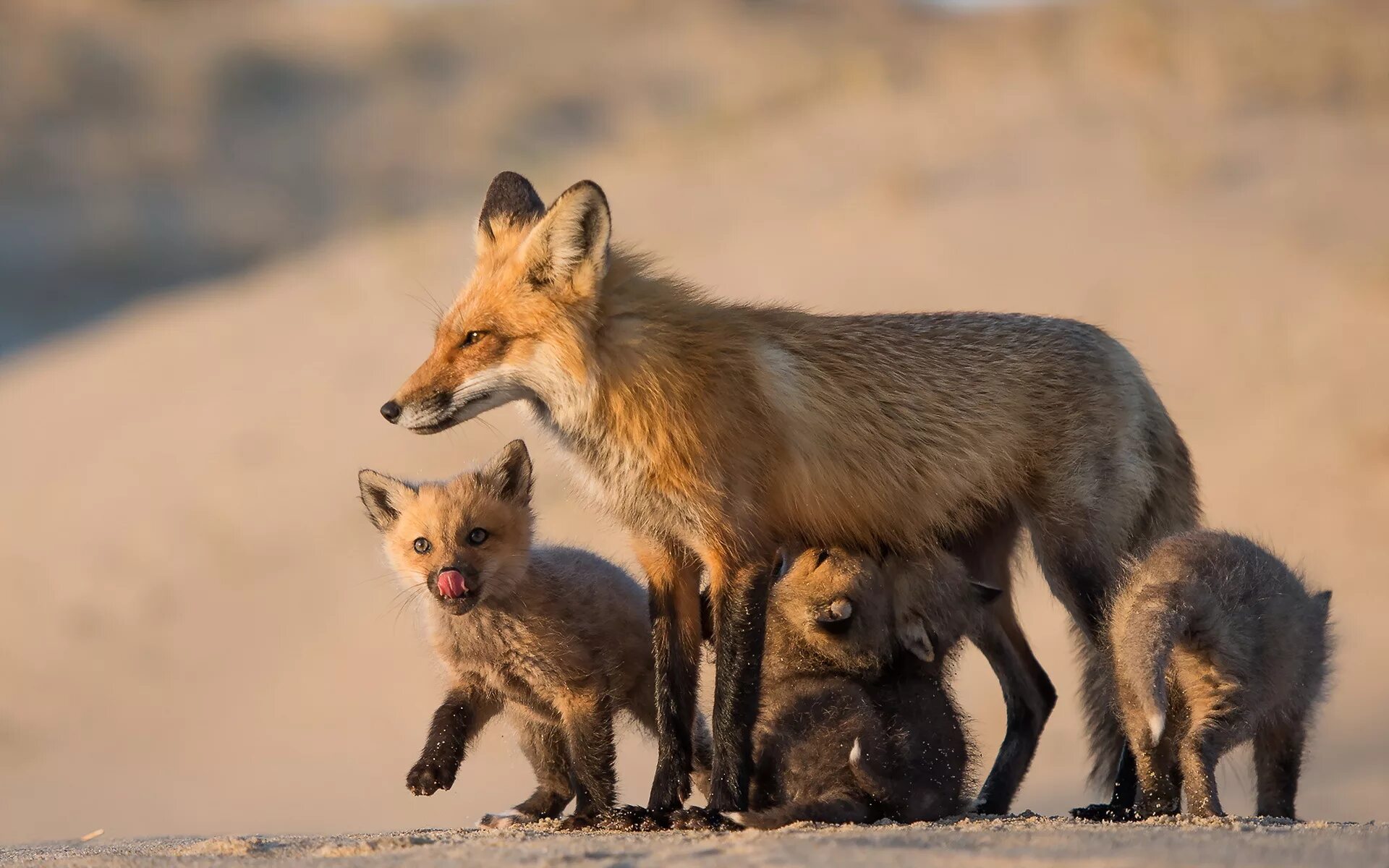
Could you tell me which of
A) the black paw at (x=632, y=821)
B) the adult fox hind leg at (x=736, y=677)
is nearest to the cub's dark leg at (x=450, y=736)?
the black paw at (x=632, y=821)

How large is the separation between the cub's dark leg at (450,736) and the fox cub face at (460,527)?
419mm

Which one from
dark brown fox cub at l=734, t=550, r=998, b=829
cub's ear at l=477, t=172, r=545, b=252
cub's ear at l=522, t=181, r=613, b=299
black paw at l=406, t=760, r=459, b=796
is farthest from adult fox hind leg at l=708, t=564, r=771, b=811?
cub's ear at l=477, t=172, r=545, b=252

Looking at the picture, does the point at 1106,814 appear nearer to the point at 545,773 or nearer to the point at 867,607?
the point at 867,607

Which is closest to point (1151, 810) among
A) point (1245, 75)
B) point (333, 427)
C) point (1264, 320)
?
point (1264, 320)

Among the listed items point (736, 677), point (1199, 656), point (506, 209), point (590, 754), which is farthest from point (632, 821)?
point (506, 209)

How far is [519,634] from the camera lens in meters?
6.25

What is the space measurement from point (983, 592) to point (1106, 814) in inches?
42.7

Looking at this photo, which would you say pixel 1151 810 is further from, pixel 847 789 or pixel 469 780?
pixel 469 780

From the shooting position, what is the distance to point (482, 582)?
6.30 metres

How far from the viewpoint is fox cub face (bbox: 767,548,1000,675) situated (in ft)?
19.9

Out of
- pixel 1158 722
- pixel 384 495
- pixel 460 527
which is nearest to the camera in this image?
pixel 1158 722

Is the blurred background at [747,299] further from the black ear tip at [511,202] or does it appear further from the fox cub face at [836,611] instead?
the black ear tip at [511,202]

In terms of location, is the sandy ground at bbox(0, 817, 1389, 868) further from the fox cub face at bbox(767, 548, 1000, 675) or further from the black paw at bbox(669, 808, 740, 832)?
the fox cub face at bbox(767, 548, 1000, 675)

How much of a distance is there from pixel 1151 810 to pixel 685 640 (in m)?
2.00
